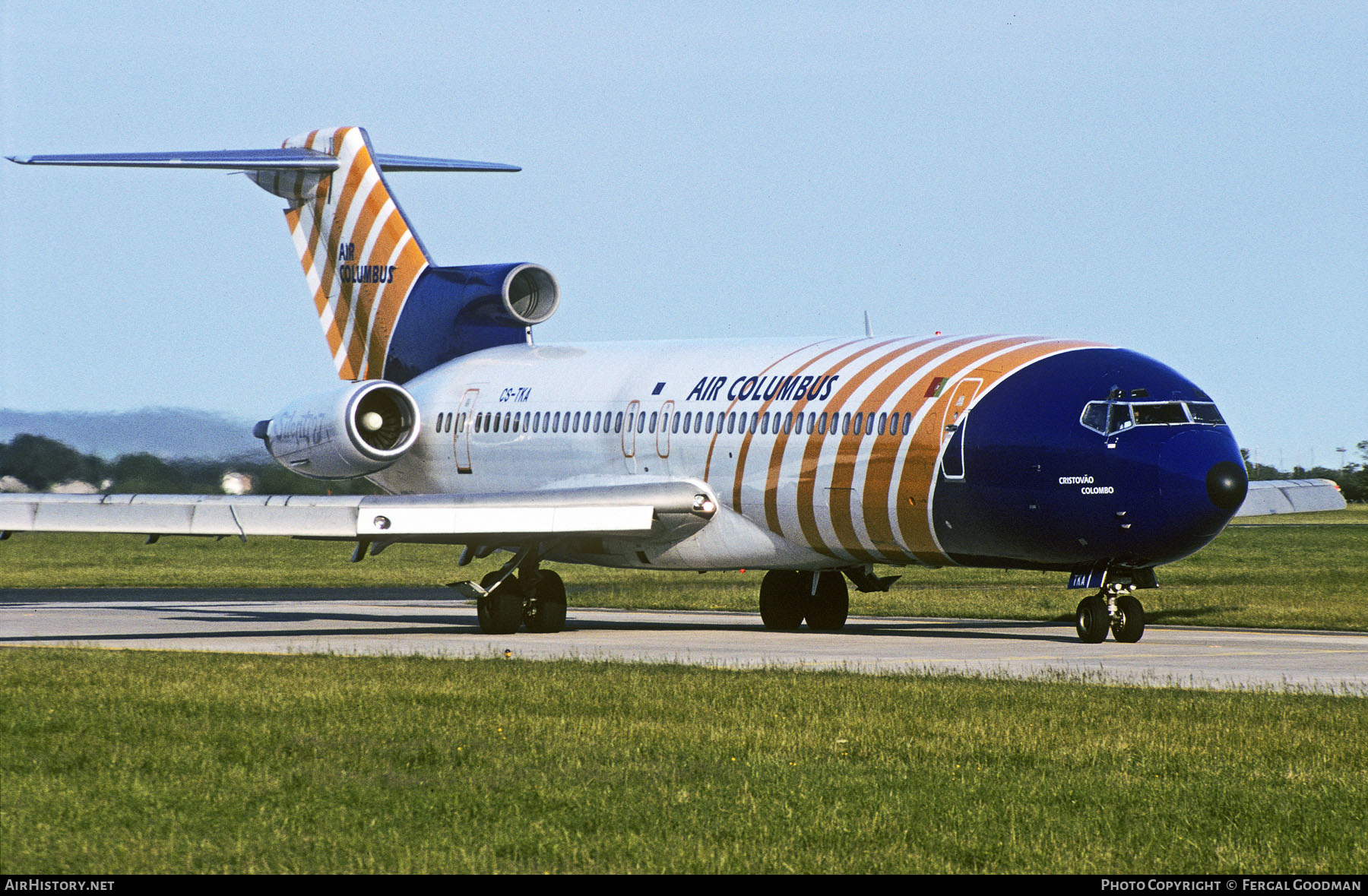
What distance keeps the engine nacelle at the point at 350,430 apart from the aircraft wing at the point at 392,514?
442cm

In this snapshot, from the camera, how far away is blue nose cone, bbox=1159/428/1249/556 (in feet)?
73.8

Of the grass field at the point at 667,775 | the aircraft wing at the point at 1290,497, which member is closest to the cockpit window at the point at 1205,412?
the aircraft wing at the point at 1290,497

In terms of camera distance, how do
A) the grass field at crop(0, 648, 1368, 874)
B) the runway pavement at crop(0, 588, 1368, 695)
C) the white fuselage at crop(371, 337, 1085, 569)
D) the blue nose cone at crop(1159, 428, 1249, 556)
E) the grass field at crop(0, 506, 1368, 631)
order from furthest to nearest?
1. the grass field at crop(0, 506, 1368, 631)
2. the white fuselage at crop(371, 337, 1085, 569)
3. the blue nose cone at crop(1159, 428, 1249, 556)
4. the runway pavement at crop(0, 588, 1368, 695)
5. the grass field at crop(0, 648, 1368, 874)

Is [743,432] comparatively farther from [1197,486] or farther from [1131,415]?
[1197,486]

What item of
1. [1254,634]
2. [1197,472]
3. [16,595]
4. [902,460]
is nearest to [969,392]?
[902,460]

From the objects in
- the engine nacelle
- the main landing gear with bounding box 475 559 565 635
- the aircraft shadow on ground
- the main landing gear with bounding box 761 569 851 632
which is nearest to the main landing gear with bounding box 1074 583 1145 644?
the aircraft shadow on ground

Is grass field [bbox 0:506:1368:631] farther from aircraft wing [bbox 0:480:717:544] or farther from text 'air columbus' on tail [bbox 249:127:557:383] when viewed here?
aircraft wing [bbox 0:480:717:544]

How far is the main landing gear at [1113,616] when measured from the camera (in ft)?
78.6

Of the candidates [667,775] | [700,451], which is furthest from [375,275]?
[667,775]

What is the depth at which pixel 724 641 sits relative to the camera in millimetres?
25500

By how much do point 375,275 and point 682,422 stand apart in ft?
31.7

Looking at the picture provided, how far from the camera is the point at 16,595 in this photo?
125 ft

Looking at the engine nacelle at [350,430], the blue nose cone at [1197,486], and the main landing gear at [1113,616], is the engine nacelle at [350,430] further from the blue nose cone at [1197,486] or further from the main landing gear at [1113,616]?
the blue nose cone at [1197,486]

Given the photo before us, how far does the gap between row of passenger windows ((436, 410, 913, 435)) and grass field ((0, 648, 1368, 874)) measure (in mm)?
7606
